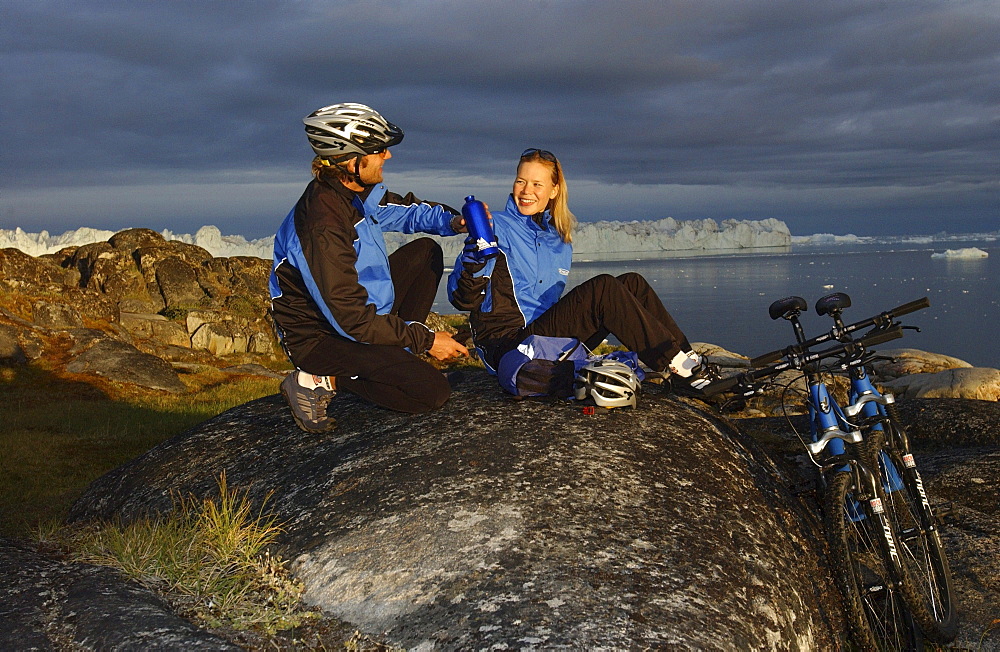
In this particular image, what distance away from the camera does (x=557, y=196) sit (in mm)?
6734

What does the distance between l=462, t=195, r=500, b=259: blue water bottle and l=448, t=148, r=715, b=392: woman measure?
10cm

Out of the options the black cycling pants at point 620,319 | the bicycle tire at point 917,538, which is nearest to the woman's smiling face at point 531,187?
the black cycling pants at point 620,319

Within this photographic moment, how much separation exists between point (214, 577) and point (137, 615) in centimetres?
56

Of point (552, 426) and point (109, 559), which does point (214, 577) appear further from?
point (552, 426)

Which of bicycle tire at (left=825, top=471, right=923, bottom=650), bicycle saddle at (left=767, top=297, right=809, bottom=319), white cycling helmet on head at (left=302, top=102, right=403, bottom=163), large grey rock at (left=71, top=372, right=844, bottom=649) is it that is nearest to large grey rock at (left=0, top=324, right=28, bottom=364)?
large grey rock at (left=71, top=372, right=844, bottom=649)

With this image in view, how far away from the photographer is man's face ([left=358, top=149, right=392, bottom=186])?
6031mm

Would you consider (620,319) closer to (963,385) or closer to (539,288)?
(539,288)

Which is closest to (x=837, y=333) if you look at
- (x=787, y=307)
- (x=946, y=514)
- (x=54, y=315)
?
(x=787, y=307)

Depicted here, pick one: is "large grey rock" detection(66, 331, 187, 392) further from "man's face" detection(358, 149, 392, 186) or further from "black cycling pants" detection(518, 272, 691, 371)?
"black cycling pants" detection(518, 272, 691, 371)

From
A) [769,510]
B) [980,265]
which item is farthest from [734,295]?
[769,510]

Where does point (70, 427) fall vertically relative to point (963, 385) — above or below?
below

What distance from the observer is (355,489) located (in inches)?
201

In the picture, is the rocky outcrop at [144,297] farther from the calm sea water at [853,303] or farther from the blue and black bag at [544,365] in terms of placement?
the calm sea water at [853,303]

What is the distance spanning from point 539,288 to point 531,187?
0.90 metres
